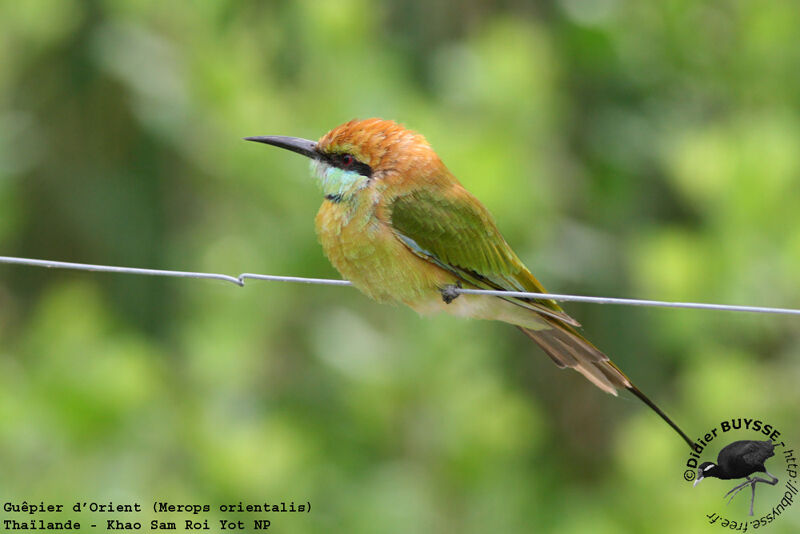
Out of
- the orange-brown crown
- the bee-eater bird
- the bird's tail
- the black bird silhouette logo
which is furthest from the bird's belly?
the black bird silhouette logo

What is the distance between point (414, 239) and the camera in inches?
94.6

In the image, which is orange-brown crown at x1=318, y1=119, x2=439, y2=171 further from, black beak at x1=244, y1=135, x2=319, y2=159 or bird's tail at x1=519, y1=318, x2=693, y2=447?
bird's tail at x1=519, y1=318, x2=693, y2=447

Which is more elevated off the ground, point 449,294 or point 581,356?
point 449,294

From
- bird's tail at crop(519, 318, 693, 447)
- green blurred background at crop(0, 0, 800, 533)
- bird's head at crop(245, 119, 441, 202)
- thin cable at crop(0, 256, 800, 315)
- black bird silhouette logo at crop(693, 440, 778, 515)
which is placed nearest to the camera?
thin cable at crop(0, 256, 800, 315)

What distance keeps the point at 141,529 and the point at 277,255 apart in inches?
42.1

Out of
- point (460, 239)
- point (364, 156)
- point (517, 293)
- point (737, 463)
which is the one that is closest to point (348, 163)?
point (364, 156)

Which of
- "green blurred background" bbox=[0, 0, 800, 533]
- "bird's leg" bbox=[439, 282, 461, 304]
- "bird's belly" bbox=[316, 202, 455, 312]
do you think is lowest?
"bird's leg" bbox=[439, 282, 461, 304]

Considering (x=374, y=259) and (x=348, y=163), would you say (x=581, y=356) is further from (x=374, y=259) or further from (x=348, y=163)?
(x=348, y=163)

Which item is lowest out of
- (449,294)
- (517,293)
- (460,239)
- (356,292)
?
(517,293)

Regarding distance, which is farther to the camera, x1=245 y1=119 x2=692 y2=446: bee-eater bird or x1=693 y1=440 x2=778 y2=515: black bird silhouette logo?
x1=245 y1=119 x2=692 y2=446: bee-eater bird

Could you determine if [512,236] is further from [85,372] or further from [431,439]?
[85,372]

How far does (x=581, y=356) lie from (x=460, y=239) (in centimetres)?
33

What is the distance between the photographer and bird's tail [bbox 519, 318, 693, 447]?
2307mm

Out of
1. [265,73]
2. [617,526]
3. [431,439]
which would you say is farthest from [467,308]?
[265,73]
